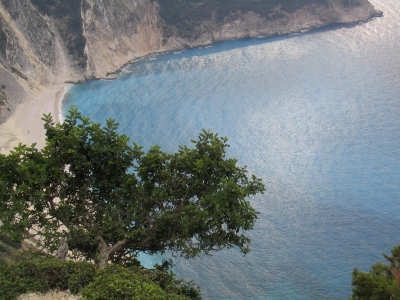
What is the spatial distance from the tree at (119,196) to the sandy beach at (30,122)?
116ft

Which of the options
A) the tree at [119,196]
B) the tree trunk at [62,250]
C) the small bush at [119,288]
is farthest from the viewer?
the tree at [119,196]

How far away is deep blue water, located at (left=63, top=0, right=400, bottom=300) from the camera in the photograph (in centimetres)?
3872

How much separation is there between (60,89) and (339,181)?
170 ft

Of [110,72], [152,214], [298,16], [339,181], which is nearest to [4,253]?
[152,214]

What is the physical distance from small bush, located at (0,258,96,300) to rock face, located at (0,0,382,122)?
5258 cm

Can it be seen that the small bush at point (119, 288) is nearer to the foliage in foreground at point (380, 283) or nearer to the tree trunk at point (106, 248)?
the tree trunk at point (106, 248)

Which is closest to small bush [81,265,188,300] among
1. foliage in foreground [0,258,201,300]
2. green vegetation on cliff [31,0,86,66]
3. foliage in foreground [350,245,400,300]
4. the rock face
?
foliage in foreground [0,258,201,300]

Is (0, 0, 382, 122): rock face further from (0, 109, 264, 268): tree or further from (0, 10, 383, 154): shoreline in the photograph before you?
(0, 109, 264, 268): tree

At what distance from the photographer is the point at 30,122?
212 ft

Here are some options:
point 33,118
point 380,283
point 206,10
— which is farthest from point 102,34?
point 380,283

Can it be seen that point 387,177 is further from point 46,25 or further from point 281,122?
point 46,25

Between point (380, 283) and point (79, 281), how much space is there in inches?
564

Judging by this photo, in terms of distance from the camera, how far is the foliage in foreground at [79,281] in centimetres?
1652

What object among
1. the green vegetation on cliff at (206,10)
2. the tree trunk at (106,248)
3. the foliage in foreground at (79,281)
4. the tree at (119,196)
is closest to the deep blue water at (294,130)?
the green vegetation on cliff at (206,10)
